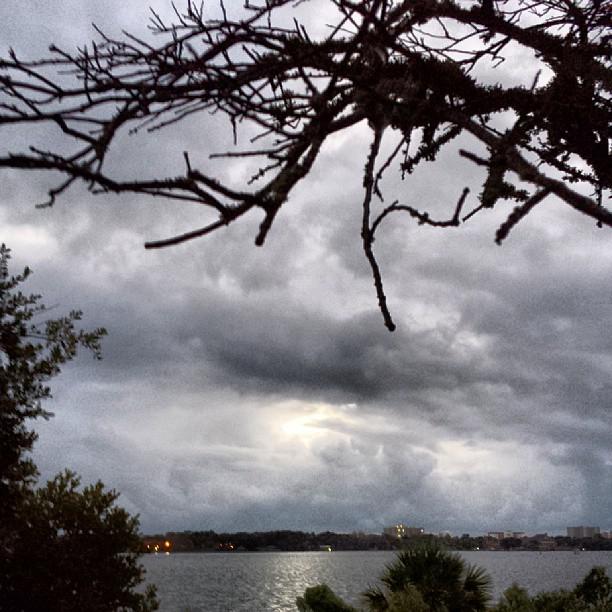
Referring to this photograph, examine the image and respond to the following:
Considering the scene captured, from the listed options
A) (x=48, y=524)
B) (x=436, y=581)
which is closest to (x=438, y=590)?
(x=436, y=581)

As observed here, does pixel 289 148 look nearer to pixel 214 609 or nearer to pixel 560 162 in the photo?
pixel 560 162

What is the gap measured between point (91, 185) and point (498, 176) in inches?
78.8

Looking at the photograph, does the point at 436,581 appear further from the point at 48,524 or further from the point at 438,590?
the point at 48,524

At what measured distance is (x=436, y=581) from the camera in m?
14.3

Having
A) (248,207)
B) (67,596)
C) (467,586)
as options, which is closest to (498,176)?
(248,207)

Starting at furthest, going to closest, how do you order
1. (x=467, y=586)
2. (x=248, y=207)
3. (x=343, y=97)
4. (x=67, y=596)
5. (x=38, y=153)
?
(x=467, y=586) < (x=67, y=596) < (x=343, y=97) < (x=248, y=207) < (x=38, y=153)

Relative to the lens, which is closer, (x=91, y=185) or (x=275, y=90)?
(x=91, y=185)

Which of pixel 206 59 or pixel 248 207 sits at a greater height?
pixel 206 59

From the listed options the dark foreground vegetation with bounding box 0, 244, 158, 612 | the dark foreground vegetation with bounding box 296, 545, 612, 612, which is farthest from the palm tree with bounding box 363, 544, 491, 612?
the dark foreground vegetation with bounding box 0, 244, 158, 612

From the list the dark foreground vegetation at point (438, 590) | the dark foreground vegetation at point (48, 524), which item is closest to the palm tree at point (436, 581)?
the dark foreground vegetation at point (438, 590)

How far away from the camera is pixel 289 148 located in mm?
2480

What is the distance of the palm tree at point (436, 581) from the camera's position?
46.6ft

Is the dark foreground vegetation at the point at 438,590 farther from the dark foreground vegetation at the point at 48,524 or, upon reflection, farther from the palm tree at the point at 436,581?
the dark foreground vegetation at the point at 48,524

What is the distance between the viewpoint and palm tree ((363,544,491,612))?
559 inches
